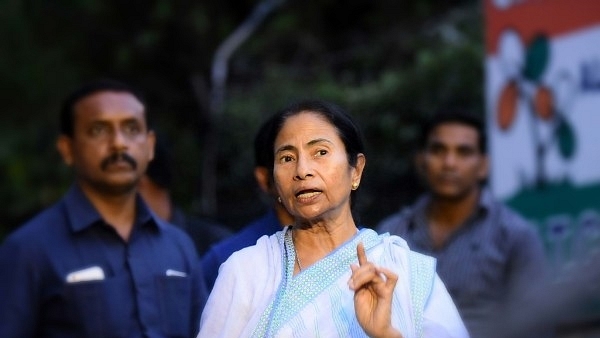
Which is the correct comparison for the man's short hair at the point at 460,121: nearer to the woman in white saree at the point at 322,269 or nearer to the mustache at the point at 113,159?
the mustache at the point at 113,159

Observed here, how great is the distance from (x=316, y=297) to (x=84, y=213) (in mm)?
1783

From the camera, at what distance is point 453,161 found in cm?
782

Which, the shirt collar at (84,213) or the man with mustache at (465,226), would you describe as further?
the man with mustache at (465,226)

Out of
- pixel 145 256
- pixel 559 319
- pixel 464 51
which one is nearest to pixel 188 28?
pixel 464 51

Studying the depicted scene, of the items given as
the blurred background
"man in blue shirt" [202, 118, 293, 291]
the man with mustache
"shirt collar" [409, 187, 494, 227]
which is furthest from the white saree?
the blurred background

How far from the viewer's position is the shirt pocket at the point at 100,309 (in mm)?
5965

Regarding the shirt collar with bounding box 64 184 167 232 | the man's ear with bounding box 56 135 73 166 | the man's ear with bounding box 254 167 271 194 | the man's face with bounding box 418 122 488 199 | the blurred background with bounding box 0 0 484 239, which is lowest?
the shirt collar with bounding box 64 184 167 232

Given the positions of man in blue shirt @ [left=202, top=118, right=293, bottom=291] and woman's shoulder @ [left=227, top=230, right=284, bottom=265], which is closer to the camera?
woman's shoulder @ [left=227, top=230, right=284, bottom=265]

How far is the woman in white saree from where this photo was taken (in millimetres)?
4633

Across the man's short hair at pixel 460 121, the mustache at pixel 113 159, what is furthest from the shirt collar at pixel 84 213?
the man's short hair at pixel 460 121

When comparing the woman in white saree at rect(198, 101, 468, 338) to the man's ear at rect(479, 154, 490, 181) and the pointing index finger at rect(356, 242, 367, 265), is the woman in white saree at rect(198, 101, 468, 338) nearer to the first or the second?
the pointing index finger at rect(356, 242, 367, 265)

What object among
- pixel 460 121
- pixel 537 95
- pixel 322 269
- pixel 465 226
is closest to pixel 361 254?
pixel 322 269

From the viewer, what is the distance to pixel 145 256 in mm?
6246

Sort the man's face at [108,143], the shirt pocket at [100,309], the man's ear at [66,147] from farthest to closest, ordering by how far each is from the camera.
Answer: the man's ear at [66,147] → the man's face at [108,143] → the shirt pocket at [100,309]
